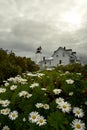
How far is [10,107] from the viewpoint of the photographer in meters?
4.89

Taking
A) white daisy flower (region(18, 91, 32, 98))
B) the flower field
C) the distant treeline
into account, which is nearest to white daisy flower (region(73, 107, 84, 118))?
the flower field

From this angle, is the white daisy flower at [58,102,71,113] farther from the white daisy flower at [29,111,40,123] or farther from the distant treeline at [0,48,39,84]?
the distant treeline at [0,48,39,84]

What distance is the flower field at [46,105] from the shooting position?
4355 millimetres

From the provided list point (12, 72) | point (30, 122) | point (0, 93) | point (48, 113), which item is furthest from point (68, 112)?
point (12, 72)

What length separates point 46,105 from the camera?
4648mm

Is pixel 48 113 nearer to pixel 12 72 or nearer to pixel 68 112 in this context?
pixel 68 112

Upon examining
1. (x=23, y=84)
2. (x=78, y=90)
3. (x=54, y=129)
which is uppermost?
(x=23, y=84)

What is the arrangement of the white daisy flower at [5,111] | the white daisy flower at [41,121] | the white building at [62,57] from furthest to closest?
the white building at [62,57], the white daisy flower at [5,111], the white daisy flower at [41,121]

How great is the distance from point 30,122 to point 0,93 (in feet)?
4.02

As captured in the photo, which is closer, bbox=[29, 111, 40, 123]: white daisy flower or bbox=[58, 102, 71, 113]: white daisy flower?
bbox=[29, 111, 40, 123]: white daisy flower

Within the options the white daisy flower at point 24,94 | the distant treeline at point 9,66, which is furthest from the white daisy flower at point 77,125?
the distant treeline at point 9,66

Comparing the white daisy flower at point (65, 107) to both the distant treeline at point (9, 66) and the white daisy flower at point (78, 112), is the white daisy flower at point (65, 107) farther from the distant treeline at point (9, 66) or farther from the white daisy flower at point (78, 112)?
the distant treeline at point (9, 66)

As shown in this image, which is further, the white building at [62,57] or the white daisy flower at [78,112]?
the white building at [62,57]

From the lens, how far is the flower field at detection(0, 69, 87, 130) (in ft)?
14.3
